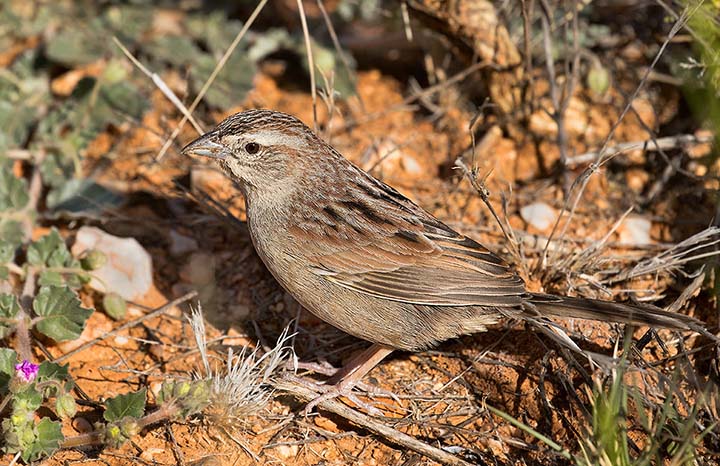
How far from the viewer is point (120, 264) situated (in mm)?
5594

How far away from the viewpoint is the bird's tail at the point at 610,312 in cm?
425

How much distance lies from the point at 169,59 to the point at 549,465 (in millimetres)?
4449

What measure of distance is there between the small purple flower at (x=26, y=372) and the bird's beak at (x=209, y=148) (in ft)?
4.90

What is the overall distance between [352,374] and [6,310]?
2.04 metres

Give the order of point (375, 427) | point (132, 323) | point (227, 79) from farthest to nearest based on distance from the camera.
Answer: point (227, 79) → point (132, 323) → point (375, 427)

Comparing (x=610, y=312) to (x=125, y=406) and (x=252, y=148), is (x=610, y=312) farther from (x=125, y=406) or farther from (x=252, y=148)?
(x=125, y=406)

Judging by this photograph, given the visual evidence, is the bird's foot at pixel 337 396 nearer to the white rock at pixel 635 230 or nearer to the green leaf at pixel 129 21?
the white rock at pixel 635 230

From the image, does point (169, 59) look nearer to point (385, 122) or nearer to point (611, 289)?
point (385, 122)

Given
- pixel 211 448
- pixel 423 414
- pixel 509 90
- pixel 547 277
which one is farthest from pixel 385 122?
pixel 211 448

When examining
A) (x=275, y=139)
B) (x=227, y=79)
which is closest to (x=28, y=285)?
(x=275, y=139)

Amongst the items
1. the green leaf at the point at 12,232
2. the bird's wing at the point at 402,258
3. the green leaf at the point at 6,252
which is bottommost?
the green leaf at the point at 12,232

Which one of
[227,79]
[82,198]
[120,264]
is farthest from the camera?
[227,79]

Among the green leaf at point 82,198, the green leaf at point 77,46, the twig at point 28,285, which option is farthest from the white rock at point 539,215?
the green leaf at point 77,46

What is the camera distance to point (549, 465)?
170 inches
